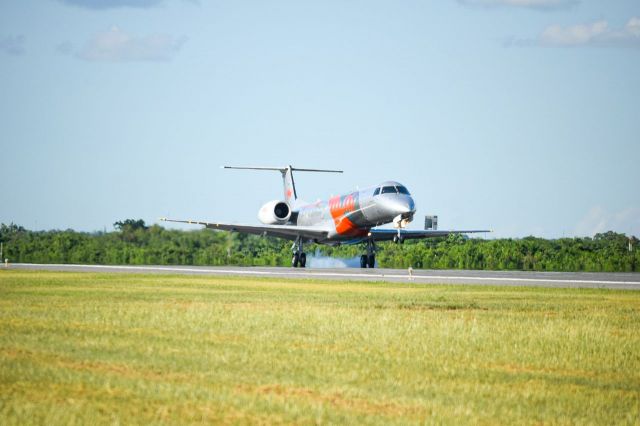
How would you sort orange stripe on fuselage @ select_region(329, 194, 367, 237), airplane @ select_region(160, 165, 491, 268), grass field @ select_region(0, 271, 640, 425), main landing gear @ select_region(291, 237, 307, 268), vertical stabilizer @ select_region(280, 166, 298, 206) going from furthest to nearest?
1. vertical stabilizer @ select_region(280, 166, 298, 206)
2. main landing gear @ select_region(291, 237, 307, 268)
3. orange stripe on fuselage @ select_region(329, 194, 367, 237)
4. airplane @ select_region(160, 165, 491, 268)
5. grass field @ select_region(0, 271, 640, 425)

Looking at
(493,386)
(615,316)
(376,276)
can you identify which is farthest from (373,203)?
(493,386)

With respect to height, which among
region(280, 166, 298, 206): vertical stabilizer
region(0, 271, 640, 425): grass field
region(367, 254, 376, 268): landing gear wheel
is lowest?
region(0, 271, 640, 425): grass field

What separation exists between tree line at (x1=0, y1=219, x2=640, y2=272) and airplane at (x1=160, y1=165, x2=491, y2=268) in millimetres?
3831

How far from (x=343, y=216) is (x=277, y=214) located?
9.32m

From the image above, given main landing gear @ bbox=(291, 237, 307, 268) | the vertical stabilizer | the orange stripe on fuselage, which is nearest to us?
the orange stripe on fuselage

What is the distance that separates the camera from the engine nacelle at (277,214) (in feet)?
214

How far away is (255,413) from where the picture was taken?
435 inches

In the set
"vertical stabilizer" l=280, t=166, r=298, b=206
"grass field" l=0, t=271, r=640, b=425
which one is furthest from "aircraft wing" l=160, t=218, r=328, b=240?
"grass field" l=0, t=271, r=640, b=425

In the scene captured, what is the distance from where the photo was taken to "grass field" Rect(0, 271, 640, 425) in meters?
11.3

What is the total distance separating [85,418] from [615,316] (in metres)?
15.4

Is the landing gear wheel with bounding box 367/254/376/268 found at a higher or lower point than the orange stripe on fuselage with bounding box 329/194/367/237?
lower

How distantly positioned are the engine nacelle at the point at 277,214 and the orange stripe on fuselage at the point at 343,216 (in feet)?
24.4

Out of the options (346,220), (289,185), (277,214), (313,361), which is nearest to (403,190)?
(346,220)

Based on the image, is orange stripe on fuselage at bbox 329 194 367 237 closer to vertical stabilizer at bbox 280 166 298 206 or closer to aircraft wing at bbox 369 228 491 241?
aircraft wing at bbox 369 228 491 241
